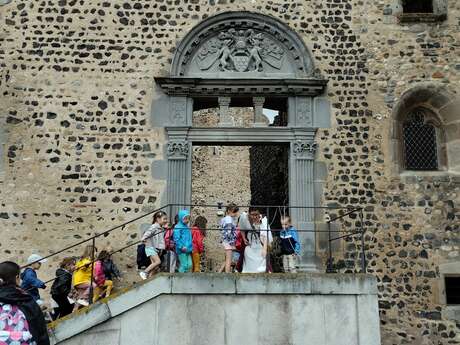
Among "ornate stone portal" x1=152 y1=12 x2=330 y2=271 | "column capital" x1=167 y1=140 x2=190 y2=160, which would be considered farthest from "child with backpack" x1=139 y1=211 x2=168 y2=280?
"column capital" x1=167 y1=140 x2=190 y2=160

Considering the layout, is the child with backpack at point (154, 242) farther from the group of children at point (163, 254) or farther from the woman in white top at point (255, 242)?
the woman in white top at point (255, 242)

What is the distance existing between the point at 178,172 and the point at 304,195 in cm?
232

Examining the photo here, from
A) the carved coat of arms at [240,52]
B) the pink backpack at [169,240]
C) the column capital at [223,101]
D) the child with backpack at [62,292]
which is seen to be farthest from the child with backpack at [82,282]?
the carved coat of arms at [240,52]

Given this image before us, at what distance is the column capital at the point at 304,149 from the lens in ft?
34.7

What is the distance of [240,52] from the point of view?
11.1m

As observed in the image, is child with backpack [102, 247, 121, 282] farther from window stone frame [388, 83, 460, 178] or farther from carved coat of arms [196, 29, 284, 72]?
window stone frame [388, 83, 460, 178]

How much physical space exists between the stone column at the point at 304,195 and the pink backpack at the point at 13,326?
6.22 metres

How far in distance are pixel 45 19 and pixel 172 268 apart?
18.5 feet

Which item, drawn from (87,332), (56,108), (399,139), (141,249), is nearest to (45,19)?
(56,108)

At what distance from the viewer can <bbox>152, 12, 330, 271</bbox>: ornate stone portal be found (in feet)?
34.3

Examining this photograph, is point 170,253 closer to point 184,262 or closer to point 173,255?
point 173,255

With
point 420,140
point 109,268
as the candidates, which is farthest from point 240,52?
point 109,268

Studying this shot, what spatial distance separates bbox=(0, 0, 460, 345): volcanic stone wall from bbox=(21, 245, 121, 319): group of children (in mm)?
1048

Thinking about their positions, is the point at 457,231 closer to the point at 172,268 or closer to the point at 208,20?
the point at 172,268
